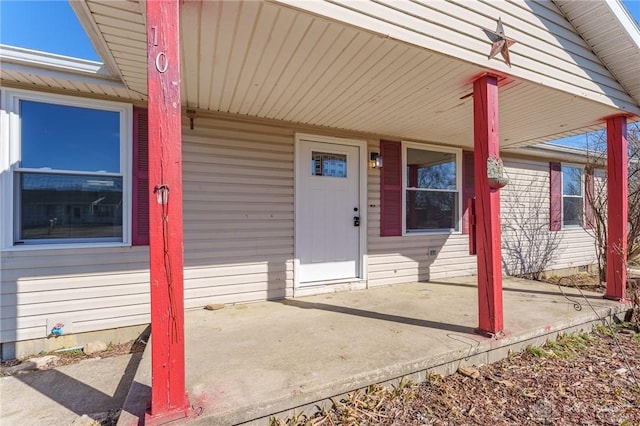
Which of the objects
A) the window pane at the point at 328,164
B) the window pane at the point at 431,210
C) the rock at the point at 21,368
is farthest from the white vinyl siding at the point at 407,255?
the rock at the point at 21,368

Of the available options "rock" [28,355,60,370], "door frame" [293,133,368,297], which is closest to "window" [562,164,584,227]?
"door frame" [293,133,368,297]

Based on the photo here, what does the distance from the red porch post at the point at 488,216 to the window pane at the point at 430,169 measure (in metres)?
2.14

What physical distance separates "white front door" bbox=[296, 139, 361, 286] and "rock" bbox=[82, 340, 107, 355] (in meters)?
2.15

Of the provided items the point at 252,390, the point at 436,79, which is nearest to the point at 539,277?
the point at 436,79

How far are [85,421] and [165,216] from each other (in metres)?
1.46

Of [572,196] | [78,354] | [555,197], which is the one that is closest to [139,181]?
[78,354]

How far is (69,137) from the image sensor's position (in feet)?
10.1

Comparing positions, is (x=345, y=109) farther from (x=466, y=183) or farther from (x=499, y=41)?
(x=466, y=183)

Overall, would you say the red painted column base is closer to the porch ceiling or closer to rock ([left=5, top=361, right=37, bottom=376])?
rock ([left=5, top=361, right=37, bottom=376])

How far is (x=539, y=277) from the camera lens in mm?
6191

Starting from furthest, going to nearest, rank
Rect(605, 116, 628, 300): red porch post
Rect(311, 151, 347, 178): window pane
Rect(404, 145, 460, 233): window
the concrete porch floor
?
Rect(404, 145, 460, 233): window
Rect(311, 151, 347, 178): window pane
Rect(605, 116, 628, 300): red porch post
the concrete porch floor

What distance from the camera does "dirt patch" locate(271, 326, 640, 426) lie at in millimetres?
1992

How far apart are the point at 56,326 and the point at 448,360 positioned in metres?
3.53

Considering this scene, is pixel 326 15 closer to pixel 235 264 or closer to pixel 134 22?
pixel 134 22
